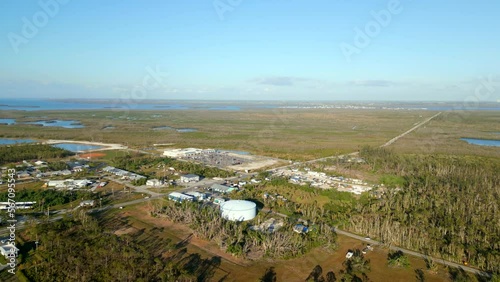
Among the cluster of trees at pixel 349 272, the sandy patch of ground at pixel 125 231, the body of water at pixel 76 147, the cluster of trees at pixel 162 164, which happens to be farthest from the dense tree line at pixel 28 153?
the cluster of trees at pixel 349 272

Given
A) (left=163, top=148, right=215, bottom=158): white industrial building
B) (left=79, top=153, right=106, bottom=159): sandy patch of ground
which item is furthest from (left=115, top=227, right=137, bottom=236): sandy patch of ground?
(left=79, top=153, right=106, bottom=159): sandy patch of ground

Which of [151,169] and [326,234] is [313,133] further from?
[326,234]

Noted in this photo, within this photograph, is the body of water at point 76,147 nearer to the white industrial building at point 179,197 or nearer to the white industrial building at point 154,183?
the white industrial building at point 154,183

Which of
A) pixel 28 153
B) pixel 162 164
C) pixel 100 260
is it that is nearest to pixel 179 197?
pixel 100 260

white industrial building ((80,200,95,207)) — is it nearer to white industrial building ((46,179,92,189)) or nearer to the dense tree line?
white industrial building ((46,179,92,189))

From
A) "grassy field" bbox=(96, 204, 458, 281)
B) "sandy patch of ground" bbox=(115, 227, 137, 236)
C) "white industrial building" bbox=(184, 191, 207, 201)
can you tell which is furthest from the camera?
"white industrial building" bbox=(184, 191, 207, 201)

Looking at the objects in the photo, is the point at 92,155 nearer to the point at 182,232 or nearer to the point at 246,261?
the point at 182,232

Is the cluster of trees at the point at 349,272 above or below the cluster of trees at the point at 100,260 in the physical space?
below
